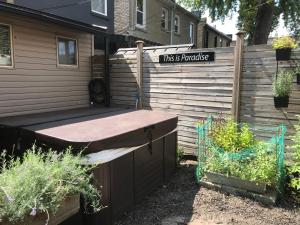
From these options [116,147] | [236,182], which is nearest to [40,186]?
[116,147]

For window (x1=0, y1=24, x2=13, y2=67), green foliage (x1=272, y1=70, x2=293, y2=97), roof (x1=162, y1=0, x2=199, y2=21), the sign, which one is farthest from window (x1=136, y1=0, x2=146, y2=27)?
green foliage (x1=272, y1=70, x2=293, y2=97)

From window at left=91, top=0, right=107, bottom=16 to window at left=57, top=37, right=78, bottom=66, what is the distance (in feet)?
15.4

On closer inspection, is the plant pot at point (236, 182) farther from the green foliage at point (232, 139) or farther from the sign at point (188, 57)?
the sign at point (188, 57)

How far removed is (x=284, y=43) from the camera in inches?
186

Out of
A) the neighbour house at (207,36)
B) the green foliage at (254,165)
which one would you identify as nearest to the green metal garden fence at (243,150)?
the green foliage at (254,165)

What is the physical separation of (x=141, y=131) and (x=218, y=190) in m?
1.62

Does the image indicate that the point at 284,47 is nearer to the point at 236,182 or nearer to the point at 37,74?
the point at 236,182

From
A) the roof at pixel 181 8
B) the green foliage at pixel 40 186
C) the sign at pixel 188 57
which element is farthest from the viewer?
the roof at pixel 181 8

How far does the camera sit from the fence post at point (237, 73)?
522 centimetres

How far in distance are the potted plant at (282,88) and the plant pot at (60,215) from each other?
357 centimetres

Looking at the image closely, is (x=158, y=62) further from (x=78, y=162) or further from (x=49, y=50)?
(x=78, y=162)

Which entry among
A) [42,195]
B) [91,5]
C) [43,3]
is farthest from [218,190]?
[91,5]

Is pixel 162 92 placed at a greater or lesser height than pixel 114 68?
lesser

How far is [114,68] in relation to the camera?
7102 millimetres
